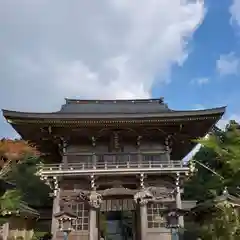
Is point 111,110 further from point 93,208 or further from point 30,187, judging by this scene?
point 30,187

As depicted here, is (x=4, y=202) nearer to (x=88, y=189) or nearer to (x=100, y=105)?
(x=88, y=189)

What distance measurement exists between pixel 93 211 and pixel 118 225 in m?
23.4

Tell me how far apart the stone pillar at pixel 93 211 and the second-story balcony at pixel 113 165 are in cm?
137

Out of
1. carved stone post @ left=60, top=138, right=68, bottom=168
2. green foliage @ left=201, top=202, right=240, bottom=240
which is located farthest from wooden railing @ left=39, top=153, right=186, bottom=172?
green foliage @ left=201, top=202, right=240, bottom=240

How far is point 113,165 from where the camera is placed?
20562 millimetres

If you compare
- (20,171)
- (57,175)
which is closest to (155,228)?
(57,175)

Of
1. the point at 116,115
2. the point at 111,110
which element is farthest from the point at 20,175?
the point at 116,115

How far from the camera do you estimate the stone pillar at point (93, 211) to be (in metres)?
19.7

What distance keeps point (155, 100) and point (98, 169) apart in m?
9.86

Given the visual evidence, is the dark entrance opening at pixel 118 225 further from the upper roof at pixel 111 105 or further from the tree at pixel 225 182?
the tree at pixel 225 182

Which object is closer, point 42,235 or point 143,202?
point 143,202

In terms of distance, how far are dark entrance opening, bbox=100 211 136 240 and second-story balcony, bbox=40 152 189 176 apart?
1750 cm

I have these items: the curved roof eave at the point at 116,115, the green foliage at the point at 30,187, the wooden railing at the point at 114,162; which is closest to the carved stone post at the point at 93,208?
the wooden railing at the point at 114,162

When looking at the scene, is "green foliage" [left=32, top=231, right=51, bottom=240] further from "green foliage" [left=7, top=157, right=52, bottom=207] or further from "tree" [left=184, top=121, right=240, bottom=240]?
"tree" [left=184, top=121, right=240, bottom=240]
